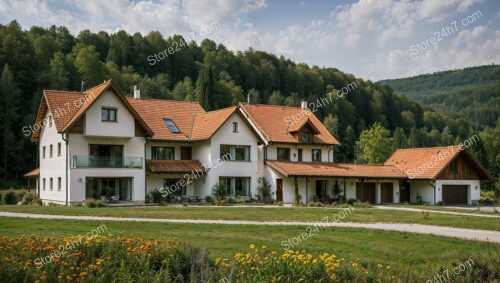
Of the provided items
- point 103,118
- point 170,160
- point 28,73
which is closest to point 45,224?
point 103,118

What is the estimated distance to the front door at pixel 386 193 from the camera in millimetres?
46531

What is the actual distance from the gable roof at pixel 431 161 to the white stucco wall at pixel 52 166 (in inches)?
1097

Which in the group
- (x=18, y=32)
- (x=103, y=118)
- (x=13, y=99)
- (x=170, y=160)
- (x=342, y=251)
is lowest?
(x=342, y=251)

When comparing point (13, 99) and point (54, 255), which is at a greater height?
point (13, 99)

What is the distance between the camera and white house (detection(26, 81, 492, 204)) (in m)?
36.2

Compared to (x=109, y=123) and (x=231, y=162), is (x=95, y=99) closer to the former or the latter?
(x=109, y=123)

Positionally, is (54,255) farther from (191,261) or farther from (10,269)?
(191,261)

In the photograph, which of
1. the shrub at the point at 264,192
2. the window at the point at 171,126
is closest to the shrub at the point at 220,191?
the shrub at the point at 264,192

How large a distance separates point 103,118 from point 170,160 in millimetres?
6728

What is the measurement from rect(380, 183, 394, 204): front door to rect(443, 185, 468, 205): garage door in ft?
14.6

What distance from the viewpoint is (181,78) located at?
10306cm

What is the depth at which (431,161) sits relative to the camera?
47438 mm

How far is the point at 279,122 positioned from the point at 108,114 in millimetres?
15219

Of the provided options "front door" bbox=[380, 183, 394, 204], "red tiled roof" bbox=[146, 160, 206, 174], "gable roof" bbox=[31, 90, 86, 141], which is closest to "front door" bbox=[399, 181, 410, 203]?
"front door" bbox=[380, 183, 394, 204]
